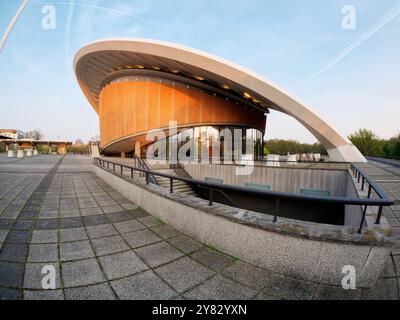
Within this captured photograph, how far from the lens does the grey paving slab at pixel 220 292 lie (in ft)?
7.00

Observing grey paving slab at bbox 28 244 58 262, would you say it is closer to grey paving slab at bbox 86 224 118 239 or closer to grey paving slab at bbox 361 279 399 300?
grey paving slab at bbox 86 224 118 239

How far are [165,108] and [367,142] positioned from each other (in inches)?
1922

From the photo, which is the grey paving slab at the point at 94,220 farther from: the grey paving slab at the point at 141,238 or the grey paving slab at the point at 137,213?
the grey paving slab at the point at 141,238

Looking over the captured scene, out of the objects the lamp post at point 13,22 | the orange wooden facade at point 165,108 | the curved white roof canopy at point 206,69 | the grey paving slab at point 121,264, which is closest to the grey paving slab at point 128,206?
the grey paving slab at point 121,264

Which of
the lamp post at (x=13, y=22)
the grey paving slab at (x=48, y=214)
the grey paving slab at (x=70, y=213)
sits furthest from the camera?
the lamp post at (x=13, y=22)

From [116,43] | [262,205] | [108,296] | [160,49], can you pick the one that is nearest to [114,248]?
[108,296]

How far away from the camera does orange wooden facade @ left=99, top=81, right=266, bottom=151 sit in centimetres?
1897

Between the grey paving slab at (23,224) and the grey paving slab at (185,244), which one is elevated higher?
the grey paving slab at (23,224)

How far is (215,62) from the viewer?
1478 centimetres

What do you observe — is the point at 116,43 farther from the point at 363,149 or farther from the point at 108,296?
the point at 363,149

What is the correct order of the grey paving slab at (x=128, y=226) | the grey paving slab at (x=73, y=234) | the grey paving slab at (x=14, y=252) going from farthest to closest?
the grey paving slab at (x=128, y=226) → the grey paving slab at (x=73, y=234) → the grey paving slab at (x=14, y=252)

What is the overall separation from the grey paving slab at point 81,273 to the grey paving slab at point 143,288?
0.29 metres

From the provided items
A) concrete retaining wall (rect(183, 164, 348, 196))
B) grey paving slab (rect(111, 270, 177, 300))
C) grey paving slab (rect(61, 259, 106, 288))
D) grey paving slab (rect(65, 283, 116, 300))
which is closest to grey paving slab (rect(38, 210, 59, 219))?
grey paving slab (rect(61, 259, 106, 288))
